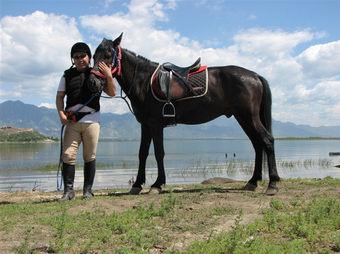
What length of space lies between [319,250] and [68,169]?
458 cm

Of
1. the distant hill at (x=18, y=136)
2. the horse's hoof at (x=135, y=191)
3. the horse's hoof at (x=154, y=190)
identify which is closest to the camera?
the horse's hoof at (x=154, y=190)

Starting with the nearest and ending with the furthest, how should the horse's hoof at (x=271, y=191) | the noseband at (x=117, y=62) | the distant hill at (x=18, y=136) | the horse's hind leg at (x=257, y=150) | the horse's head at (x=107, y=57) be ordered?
the horse's head at (x=107, y=57), the horse's hoof at (x=271, y=191), the noseband at (x=117, y=62), the horse's hind leg at (x=257, y=150), the distant hill at (x=18, y=136)

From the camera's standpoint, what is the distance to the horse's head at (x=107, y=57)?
7551 mm

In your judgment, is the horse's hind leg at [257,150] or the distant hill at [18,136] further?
the distant hill at [18,136]

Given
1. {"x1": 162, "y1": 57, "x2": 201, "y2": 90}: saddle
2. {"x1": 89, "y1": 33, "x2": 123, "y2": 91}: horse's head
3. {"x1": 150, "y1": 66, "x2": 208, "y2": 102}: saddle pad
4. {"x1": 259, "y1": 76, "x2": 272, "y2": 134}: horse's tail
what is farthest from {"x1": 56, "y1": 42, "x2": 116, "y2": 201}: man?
{"x1": 259, "y1": 76, "x2": 272, "y2": 134}: horse's tail

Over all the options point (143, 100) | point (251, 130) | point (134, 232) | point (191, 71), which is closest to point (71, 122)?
point (143, 100)

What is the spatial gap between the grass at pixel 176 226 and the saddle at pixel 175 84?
77.9 inches

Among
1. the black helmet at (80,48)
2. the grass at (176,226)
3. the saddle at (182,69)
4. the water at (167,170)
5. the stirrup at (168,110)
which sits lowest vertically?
the water at (167,170)

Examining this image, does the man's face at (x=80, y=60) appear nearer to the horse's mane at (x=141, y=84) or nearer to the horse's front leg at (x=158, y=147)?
the horse's mane at (x=141, y=84)

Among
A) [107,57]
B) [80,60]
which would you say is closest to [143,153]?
[107,57]

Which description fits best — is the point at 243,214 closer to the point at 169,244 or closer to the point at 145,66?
→ the point at 169,244

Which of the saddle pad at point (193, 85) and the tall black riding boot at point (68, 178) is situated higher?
the saddle pad at point (193, 85)

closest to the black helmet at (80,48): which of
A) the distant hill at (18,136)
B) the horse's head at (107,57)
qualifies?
the horse's head at (107,57)

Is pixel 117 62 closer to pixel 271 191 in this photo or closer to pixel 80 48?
Answer: pixel 80 48
